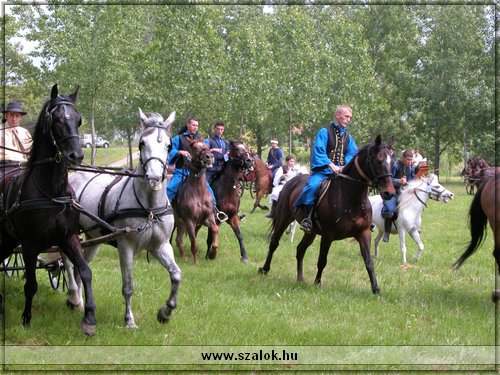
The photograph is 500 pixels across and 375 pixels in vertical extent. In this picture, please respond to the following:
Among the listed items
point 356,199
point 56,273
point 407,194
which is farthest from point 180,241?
point 407,194

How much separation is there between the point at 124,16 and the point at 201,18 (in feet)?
15.5

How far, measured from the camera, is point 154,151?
21.1 feet

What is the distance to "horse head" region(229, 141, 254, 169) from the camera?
12734 mm

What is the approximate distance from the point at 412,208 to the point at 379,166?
4457mm

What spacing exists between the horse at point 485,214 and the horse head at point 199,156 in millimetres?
4652

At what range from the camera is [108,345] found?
245 inches

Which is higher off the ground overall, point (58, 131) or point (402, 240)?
point (58, 131)

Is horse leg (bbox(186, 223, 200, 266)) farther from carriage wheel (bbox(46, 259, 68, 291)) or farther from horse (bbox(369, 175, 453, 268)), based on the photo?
horse (bbox(369, 175, 453, 268))

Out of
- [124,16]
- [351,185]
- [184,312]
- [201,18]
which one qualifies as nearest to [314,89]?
[201,18]

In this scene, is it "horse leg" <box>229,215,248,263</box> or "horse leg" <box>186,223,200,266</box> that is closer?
"horse leg" <box>186,223,200,266</box>

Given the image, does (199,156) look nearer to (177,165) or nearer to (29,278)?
(177,165)

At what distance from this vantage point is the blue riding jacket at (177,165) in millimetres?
11562

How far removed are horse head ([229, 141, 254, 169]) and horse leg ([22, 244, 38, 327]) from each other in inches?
263

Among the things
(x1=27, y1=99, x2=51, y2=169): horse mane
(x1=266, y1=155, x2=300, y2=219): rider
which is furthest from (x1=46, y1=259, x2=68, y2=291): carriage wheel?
(x1=266, y1=155, x2=300, y2=219): rider
